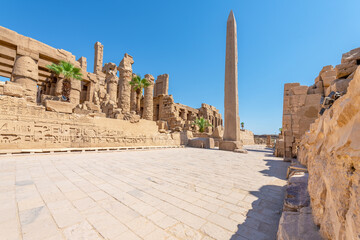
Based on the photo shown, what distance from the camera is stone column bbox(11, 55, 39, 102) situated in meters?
8.77

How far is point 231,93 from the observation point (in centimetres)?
1036

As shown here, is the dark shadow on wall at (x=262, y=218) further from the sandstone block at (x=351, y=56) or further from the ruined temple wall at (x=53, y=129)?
the ruined temple wall at (x=53, y=129)

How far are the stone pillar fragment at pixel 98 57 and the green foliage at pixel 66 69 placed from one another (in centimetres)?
1089

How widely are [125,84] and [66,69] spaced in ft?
20.1

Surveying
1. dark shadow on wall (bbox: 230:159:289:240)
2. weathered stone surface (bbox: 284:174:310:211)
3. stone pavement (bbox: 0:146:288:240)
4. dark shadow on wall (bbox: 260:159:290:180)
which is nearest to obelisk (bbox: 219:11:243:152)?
dark shadow on wall (bbox: 260:159:290:180)

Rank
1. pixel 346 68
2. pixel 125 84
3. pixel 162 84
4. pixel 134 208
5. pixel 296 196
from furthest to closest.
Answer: pixel 162 84, pixel 125 84, pixel 346 68, pixel 134 208, pixel 296 196

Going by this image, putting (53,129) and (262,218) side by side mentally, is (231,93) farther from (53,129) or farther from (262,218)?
(53,129)

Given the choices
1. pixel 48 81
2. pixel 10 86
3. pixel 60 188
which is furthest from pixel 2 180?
pixel 48 81

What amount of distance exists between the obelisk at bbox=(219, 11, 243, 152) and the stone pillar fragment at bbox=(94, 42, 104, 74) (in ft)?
62.6

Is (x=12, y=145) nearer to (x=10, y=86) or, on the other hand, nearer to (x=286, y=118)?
(x=10, y=86)

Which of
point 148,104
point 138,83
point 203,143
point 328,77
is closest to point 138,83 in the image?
point 138,83

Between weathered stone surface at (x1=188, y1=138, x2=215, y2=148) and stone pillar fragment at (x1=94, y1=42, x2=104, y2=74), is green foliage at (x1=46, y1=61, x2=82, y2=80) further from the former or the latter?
weathered stone surface at (x1=188, y1=138, x2=215, y2=148)

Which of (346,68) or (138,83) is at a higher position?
(138,83)

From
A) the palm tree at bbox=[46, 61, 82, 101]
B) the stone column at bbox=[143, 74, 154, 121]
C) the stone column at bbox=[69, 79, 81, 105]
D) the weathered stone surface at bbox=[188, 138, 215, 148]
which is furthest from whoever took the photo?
the stone column at bbox=[143, 74, 154, 121]
